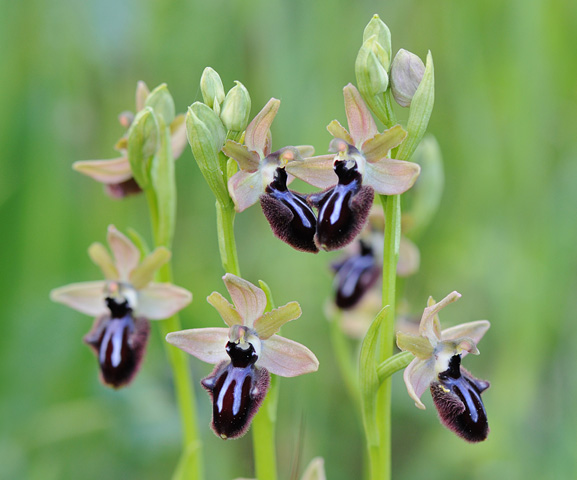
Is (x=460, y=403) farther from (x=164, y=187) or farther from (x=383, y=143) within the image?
(x=164, y=187)

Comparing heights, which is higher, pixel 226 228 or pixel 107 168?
pixel 107 168

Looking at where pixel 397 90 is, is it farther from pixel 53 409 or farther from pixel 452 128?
pixel 452 128

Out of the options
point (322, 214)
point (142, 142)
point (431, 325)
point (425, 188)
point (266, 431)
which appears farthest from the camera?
point (425, 188)

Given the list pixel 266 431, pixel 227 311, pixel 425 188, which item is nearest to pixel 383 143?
pixel 227 311

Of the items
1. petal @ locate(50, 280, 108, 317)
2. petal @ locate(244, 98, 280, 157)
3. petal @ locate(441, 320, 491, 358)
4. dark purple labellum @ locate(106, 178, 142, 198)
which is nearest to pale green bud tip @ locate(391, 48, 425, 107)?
petal @ locate(244, 98, 280, 157)

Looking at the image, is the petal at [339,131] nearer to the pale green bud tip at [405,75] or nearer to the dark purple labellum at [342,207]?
the dark purple labellum at [342,207]

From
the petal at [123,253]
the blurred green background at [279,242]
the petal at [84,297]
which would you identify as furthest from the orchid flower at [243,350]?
the blurred green background at [279,242]

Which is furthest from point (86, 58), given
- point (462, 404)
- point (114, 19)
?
point (462, 404)
